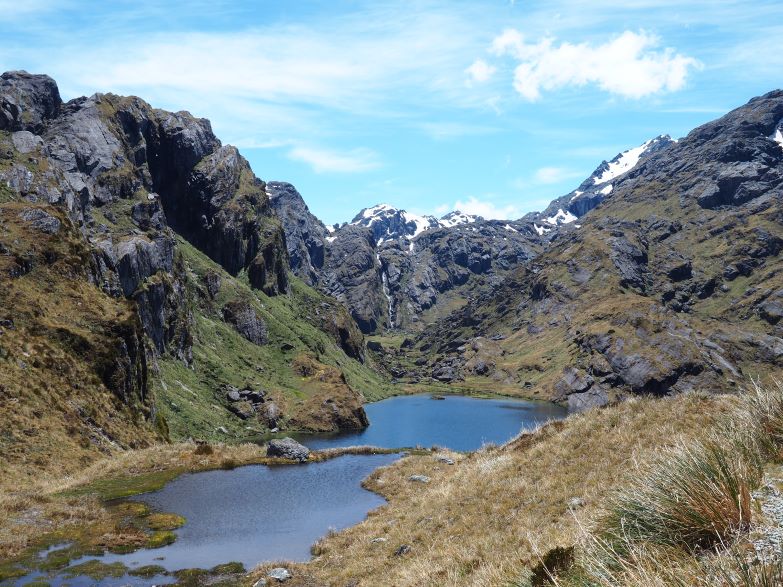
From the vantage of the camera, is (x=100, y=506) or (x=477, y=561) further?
(x=100, y=506)

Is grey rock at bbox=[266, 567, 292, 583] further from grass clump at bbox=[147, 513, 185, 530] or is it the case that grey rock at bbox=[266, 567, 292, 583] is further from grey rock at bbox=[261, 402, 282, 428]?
grey rock at bbox=[261, 402, 282, 428]

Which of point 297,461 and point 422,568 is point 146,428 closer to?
point 297,461

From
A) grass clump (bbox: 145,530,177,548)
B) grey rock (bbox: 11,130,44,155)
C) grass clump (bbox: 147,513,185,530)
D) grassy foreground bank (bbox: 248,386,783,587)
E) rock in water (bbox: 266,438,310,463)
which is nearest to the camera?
grassy foreground bank (bbox: 248,386,783,587)

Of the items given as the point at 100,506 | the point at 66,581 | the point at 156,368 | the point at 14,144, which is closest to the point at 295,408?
the point at 156,368

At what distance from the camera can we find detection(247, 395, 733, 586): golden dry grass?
19.6 metres

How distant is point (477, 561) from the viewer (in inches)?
722

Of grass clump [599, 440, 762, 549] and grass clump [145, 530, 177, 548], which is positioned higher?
grass clump [599, 440, 762, 549]

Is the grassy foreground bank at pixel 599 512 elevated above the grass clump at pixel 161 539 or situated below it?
above

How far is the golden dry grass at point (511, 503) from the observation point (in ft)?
64.4

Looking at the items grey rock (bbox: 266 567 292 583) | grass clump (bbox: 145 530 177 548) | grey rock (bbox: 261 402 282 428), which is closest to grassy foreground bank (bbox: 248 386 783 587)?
grey rock (bbox: 266 567 292 583)

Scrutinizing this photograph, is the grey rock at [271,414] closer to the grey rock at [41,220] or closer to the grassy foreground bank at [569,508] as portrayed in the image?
the grey rock at [41,220]

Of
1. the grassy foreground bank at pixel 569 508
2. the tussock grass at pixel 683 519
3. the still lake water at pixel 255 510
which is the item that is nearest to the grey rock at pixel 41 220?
the grassy foreground bank at pixel 569 508

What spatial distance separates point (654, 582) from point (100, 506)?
40.0 meters

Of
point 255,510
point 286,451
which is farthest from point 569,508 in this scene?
point 286,451
